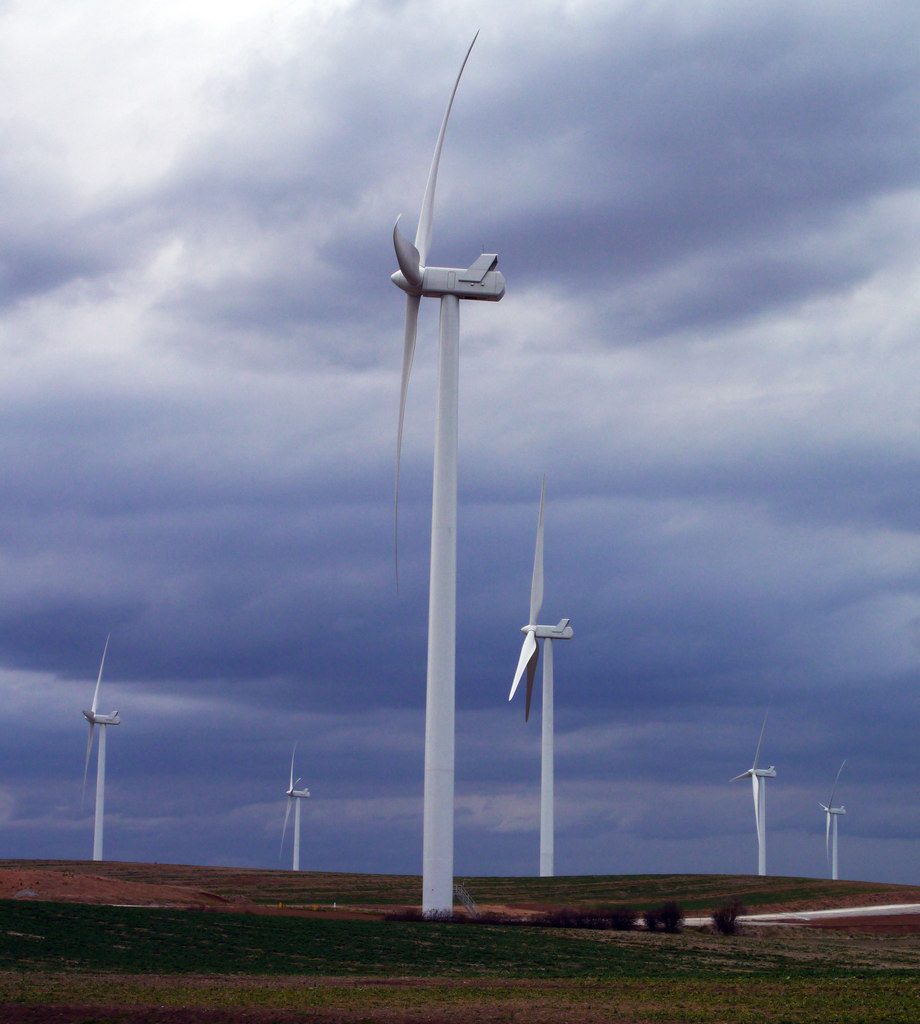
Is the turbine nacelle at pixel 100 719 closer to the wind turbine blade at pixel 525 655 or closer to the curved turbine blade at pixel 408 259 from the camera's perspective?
the wind turbine blade at pixel 525 655

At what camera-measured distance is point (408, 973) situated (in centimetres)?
3759

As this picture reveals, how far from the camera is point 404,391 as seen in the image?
54.7m

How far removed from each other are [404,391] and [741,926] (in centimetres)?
3135

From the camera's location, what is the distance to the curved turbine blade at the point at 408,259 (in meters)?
51.7

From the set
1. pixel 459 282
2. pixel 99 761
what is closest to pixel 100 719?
pixel 99 761

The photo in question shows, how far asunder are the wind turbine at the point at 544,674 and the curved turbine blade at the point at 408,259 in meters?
25.7

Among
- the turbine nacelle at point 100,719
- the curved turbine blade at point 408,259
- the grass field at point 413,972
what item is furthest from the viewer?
the turbine nacelle at point 100,719

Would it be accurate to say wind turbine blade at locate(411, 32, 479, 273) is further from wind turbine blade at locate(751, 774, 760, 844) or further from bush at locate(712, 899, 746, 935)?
wind turbine blade at locate(751, 774, 760, 844)

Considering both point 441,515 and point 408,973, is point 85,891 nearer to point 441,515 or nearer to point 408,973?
point 441,515

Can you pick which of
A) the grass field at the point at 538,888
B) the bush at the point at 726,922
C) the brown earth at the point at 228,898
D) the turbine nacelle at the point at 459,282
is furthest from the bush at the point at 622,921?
the turbine nacelle at the point at 459,282

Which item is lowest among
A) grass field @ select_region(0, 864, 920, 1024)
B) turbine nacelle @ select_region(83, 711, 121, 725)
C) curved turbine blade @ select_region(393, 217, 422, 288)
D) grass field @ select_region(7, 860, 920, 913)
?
grass field @ select_region(7, 860, 920, 913)

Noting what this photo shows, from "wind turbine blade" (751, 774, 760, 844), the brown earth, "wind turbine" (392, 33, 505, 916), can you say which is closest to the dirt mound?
the brown earth

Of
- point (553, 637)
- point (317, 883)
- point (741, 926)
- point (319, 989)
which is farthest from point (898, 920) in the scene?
point (319, 989)

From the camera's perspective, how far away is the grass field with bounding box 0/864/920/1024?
2714 centimetres
